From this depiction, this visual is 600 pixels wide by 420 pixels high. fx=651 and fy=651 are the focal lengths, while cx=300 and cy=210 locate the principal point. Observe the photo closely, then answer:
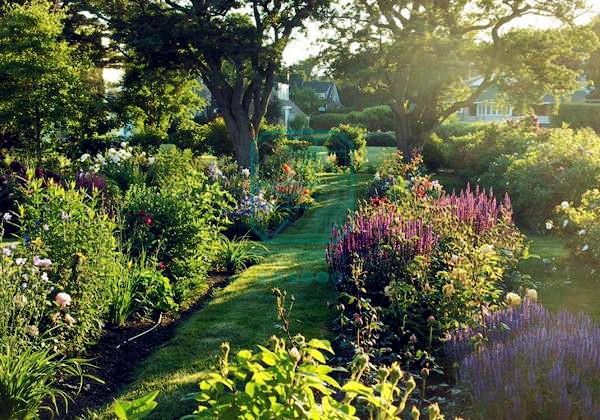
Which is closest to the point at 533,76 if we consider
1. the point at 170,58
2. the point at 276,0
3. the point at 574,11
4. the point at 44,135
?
the point at 574,11

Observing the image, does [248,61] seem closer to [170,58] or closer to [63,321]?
[170,58]

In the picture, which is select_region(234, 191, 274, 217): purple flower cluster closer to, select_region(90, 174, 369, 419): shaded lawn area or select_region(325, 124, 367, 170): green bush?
select_region(90, 174, 369, 419): shaded lawn area

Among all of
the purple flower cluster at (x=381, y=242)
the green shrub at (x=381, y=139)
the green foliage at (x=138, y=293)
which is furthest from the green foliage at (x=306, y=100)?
the green foliage at (x=138, y=293)

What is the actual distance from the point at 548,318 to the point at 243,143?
17.9 m

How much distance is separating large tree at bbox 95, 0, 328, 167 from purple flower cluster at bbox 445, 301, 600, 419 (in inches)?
650

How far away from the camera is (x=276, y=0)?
69.0 ft

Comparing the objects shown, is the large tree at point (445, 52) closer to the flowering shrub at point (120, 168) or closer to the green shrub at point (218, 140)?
the green shrub at point (218, 140)

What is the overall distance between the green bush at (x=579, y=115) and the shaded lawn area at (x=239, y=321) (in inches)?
1216

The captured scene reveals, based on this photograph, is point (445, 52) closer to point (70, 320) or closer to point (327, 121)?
point (70, 320)

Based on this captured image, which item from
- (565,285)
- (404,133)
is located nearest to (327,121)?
(404,133)

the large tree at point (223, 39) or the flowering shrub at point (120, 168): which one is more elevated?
the large tree at point (223, 39)

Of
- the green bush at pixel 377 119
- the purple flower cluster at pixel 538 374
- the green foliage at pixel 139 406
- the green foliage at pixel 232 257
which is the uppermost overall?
the green bush at pixel 377 119

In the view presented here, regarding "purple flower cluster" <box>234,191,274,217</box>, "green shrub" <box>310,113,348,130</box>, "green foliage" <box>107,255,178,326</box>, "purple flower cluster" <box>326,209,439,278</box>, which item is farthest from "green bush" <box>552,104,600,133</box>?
"green foliage" <box>107,255,178,326</box>

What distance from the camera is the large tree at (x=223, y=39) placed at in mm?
19906
